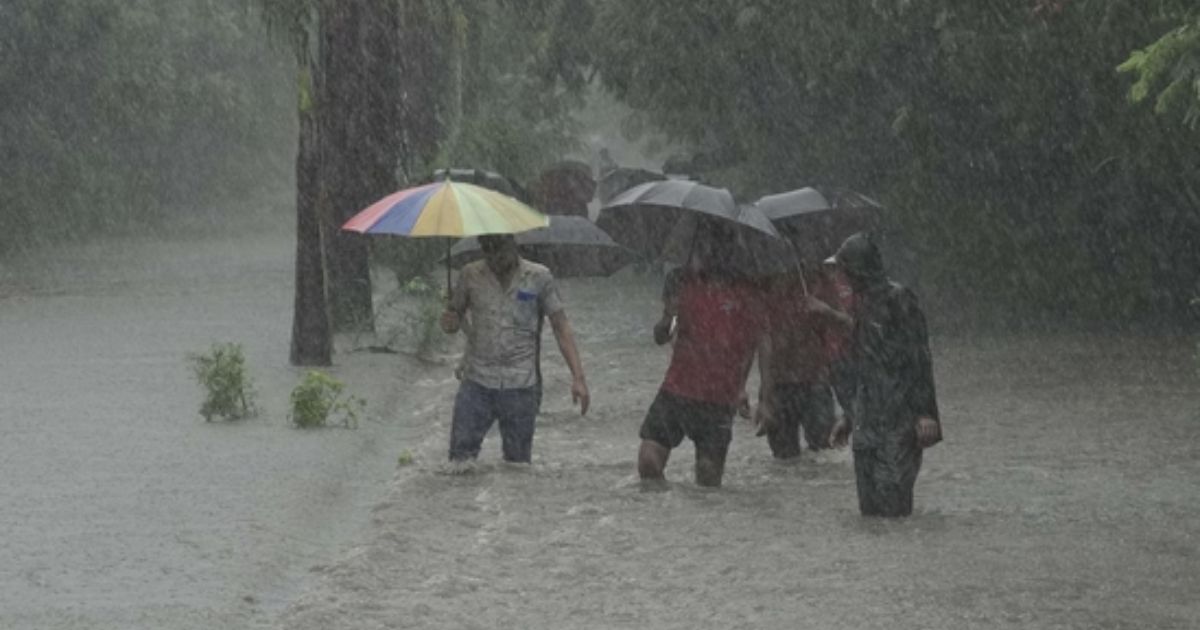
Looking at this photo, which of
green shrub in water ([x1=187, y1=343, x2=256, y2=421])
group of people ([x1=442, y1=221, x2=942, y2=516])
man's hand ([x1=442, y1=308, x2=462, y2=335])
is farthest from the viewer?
green shrub in water ([x1=187, y1=343, x2=256, y2=421])

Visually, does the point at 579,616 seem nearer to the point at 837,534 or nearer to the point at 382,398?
the point at 837,534

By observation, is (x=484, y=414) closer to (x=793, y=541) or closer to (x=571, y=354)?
(x=571, y=354)

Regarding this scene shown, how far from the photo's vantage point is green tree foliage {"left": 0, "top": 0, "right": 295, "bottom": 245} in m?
45.8

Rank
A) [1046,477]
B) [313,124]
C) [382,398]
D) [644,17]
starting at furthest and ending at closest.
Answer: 1. [644,17]
2. [313,124]
3. [382,398]
4. [1046,477]

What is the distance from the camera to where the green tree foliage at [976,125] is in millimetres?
23500

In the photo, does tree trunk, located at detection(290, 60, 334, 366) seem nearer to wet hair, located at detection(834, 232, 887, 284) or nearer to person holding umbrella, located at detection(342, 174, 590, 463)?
person holding umbrella, located at detection(342, 174, 590, 463)

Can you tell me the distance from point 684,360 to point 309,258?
9.64 m

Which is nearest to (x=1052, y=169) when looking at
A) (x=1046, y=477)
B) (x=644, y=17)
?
(x=644, y=17)

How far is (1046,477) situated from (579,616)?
538 cm

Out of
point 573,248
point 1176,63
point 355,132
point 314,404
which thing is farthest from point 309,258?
point 1176,63

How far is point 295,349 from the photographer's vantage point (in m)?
22.6

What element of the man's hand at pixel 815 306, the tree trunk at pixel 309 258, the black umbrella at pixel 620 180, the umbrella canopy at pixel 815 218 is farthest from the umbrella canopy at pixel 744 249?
the black umbrella at pixel 620 180

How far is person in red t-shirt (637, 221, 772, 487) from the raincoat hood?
1.06 meters

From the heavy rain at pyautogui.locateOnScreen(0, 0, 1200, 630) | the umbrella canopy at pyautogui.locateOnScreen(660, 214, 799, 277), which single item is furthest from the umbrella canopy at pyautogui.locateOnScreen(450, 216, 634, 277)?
the umbrella canopy at pyautogui.locateOnScreen(660, 214, 799, 277)
